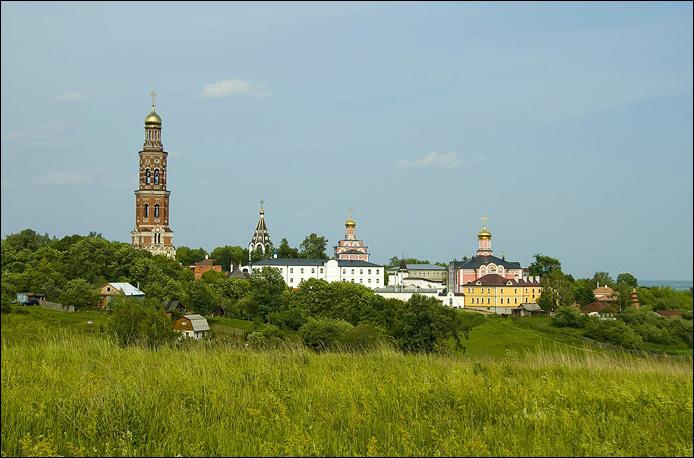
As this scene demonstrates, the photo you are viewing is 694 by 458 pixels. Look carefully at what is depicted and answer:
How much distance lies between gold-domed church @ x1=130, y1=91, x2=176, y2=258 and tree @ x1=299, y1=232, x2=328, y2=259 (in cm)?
2093

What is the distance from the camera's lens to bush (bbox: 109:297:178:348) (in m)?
12.5

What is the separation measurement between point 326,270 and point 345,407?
92676mm

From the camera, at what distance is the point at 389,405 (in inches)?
281

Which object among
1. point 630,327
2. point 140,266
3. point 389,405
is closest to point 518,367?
point 389,405

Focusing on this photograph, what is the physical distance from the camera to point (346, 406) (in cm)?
715

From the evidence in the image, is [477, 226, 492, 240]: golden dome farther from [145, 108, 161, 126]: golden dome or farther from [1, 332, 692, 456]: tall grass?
[1, 332, 692, 456]: tall grass

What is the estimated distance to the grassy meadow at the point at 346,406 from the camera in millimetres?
5895

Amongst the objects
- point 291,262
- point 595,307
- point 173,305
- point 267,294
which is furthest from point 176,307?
point 595,307

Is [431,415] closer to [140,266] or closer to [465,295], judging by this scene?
[140,266]

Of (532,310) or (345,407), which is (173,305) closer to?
(532,310)

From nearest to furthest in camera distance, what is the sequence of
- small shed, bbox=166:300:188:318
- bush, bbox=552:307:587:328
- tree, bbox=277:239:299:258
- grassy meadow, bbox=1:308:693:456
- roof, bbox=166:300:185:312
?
grassy meadow, bbox=1:308:693:456 < bush, bbox=552:307:587:328 < small shed, bbox=166:300:188:318 < roof, bbox=166:300:185:312 < tree, bbox=277:239:299:258

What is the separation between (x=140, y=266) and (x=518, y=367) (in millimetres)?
52624

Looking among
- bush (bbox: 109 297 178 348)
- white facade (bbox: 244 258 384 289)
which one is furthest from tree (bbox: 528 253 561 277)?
white facade (bbox: 244 258 384 289)

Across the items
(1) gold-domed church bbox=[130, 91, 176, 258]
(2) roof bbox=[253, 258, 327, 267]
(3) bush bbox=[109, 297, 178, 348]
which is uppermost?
(1) gold-domed church bbox=[130, 91, 176, 258]
